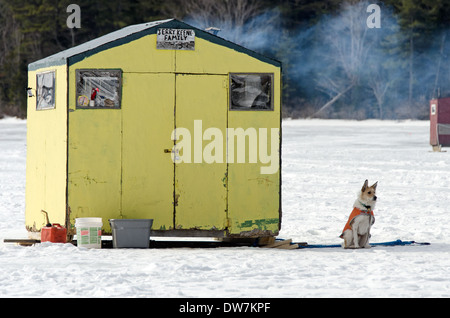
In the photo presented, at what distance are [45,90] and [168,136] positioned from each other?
1659 mm

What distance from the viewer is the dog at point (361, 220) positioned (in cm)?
980

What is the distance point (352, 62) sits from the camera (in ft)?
174

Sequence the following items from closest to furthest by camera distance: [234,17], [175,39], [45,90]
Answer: [175,39], [45,90], [234,17]

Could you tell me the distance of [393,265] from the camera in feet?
28.3

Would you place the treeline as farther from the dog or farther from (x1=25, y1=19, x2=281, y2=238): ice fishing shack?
the dog

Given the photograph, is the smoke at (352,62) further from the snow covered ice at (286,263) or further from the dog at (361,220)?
the dog at (361,220)

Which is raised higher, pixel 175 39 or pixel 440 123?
pixel 175 39

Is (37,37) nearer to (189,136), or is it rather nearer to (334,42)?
(334,42)

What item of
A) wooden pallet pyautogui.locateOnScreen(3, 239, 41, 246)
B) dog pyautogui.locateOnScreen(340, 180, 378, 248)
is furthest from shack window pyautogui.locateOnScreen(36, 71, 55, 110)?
dog pyautogui.locateOnScreen(340, 180, 378, 248)

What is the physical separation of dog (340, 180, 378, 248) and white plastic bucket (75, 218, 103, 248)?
272 centimetres

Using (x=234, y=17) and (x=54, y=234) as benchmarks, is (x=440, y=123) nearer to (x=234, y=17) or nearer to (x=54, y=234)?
(x=54, y=234)

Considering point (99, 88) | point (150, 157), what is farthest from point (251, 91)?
point (99, 88)

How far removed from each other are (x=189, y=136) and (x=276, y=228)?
148 cm

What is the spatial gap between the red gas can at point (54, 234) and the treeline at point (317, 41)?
135 feet
